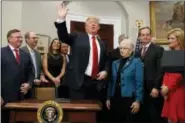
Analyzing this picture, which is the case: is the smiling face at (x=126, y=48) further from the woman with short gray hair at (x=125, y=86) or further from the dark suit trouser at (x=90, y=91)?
the dark suit trouser at (x=90, y=91)

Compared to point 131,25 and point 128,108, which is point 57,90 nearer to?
point 128,108

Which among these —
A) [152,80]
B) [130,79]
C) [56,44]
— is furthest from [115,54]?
[56,44]

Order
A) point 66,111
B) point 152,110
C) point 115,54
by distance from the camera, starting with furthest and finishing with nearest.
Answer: point 115,54
point 152,110
point 66,111

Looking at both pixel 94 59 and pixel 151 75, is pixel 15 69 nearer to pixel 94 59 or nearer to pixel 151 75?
pixel 94 59

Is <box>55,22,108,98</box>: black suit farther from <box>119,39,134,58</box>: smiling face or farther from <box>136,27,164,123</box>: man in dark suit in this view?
<box>136,27,164,123</box>: man in dark suit

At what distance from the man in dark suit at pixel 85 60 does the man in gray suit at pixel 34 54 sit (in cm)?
17

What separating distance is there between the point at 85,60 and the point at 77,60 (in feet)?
0.19

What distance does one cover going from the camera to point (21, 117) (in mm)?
1980

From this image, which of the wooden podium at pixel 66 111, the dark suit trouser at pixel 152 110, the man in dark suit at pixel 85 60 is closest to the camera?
the wooden podium at pixel 66 111

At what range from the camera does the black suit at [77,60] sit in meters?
2.21

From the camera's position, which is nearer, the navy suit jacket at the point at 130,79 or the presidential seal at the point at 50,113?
the presidential seal at the point at 50,113

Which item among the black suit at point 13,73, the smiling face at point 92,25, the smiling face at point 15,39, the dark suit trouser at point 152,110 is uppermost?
the smiling face at point 92,25

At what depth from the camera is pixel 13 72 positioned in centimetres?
222

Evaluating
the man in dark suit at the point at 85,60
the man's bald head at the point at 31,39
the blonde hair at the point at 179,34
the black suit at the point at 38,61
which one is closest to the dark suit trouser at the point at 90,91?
the man in dark suit at the point at 85,60
